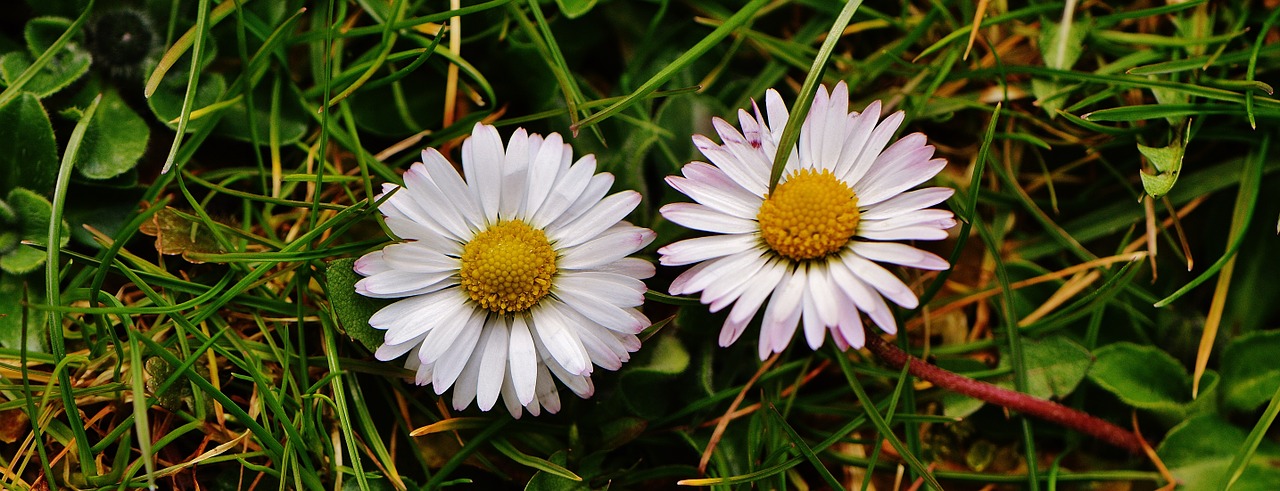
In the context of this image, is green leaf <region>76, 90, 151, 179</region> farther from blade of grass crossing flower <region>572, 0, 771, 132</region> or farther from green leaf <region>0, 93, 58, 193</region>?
blade of grass crossing flower <region>572, 0, 771, 132</region>

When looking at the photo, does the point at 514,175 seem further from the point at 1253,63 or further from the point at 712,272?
the point at 1253,63

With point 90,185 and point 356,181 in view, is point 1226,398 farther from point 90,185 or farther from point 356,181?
point 90,185

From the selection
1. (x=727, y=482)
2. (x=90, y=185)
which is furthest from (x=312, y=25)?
(x=727, y=482)

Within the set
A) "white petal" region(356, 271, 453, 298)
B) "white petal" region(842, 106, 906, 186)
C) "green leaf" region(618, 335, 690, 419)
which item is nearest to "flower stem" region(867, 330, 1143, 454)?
"white petal" region(842, 106, 906, 186)

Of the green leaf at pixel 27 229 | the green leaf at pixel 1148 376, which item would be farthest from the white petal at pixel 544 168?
the green leaf at pixel 1148 376

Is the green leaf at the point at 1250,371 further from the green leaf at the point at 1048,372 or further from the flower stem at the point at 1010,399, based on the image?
the green leaf at the point at 1048,372

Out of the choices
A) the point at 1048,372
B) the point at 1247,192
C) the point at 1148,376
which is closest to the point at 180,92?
the point at 1048,372
